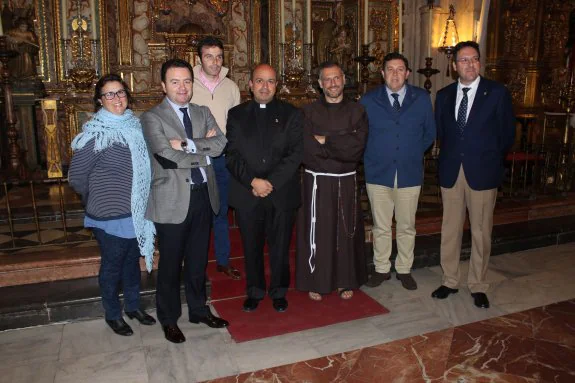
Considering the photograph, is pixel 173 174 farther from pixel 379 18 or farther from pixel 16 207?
pixel 379 18

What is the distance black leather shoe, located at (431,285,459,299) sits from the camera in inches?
152

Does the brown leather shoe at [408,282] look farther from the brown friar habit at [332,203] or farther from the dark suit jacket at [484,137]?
the dark suit jacket at [484,137]

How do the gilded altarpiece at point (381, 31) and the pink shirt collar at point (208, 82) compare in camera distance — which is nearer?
the pink shirt collar at point (208, 82)

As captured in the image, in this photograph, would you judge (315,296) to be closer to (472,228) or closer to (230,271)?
(230,271)

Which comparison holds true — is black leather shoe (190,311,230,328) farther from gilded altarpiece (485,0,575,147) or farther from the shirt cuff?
gilded altarpiece (485,0,575,147)

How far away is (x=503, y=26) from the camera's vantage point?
9.80 metres

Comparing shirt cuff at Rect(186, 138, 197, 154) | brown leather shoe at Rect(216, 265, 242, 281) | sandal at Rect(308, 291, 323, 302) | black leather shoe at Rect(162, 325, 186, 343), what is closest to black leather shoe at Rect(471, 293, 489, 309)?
sandal at Rect(308, 291, 323, 302)

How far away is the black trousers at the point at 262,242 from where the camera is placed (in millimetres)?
3422

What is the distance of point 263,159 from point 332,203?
26.1 inches

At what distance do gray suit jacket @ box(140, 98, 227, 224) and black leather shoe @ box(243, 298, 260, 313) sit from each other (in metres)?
0.97

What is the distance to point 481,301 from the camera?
371cm

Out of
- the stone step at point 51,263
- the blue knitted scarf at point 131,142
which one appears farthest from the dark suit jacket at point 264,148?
the stone step at point 51,263

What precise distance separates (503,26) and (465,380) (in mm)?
9083

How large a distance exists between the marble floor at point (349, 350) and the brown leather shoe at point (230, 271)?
0.68 m
